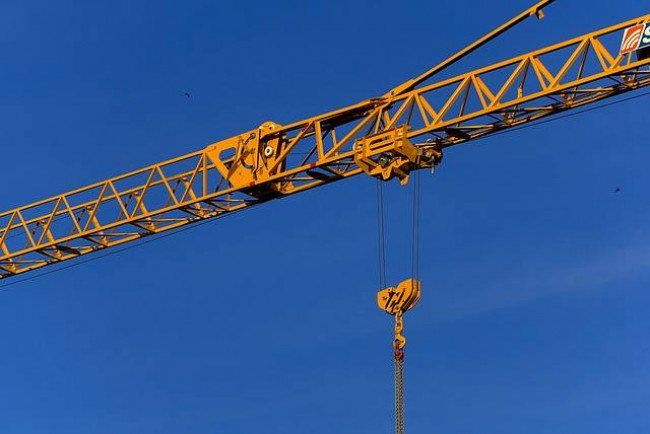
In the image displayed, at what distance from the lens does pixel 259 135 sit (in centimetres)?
7444

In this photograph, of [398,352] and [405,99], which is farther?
[405,99]

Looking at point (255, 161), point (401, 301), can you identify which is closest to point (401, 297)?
point (401, 301)

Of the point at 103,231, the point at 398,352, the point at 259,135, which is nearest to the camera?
the point at 398,352

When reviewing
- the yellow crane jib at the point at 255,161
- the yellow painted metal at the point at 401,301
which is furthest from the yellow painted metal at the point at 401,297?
the yellow crane jib at the point at 255,161

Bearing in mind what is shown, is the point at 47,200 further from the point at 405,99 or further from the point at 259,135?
the point at 405,99

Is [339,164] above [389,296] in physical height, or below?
above

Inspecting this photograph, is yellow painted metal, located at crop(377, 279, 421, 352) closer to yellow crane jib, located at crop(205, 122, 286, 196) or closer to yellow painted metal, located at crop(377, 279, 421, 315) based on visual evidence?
yellow painted metal, located at crop(377, 279, 421, 315)

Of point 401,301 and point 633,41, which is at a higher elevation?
point 633,41

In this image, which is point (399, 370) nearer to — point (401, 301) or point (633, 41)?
point (401, 301)

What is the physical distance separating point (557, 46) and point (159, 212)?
2152cm

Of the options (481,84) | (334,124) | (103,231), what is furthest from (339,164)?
(103,231)

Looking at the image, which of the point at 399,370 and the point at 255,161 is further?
the point at 255,161

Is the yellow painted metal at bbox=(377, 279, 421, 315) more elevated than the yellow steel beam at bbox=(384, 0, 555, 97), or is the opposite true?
the yellow steel beam at bbox=(384, 0, 555, 97)

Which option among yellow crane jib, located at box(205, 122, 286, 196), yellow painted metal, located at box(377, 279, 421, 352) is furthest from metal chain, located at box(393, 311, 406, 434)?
yellow crane jib, located at box(205, 122, 286, 196)
